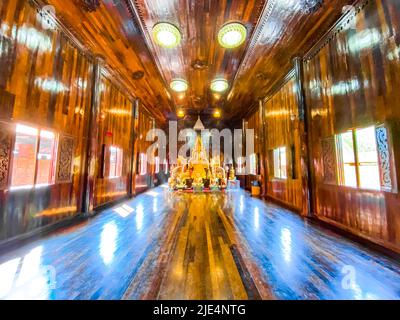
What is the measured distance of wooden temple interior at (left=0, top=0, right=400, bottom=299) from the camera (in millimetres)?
2027

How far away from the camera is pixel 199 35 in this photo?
3980 millimetres

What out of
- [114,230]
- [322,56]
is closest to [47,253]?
[114,230]

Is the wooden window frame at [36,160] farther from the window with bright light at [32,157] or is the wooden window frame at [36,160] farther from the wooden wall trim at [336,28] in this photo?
the wooden wall trim at [336,28]

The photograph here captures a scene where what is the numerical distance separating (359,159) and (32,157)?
599 cm

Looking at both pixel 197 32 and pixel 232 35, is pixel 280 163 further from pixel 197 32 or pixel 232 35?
pixel 197 32

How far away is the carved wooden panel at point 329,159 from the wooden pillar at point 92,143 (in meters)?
5.77

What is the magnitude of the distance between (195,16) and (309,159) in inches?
170

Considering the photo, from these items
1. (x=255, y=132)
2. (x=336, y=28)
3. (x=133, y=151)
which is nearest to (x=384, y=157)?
(x=336, y=28)

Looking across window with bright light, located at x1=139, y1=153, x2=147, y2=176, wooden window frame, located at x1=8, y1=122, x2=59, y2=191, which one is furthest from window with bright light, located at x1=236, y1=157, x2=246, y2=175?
wooden window frame, located at x1=8, y1=122, x2=59, y2=191

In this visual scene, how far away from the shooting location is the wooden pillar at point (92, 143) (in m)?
4.35

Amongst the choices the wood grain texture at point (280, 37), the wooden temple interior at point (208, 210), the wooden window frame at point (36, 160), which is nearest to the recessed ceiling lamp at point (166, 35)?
the wooden temple interior at point (208, 210)

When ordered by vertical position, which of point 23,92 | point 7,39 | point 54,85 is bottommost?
point 23,92

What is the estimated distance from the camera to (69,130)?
3854mm

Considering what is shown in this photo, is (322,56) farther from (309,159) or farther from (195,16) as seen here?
(195,16)
